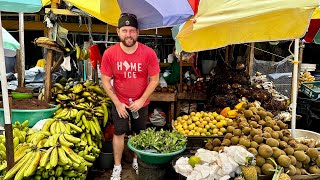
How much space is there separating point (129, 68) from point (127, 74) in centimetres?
9

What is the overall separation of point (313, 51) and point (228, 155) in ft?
26.6

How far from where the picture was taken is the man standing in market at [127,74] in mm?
3936

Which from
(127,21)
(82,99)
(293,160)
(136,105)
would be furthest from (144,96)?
(293,160)

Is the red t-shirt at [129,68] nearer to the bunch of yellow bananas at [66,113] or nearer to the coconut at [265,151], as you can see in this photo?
the bunch of yellow bananas at [66,113]

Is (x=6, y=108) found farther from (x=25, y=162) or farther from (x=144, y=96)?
(x=144, y=96)

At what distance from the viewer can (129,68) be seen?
13.1 feet

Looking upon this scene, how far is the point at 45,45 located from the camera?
4426mm

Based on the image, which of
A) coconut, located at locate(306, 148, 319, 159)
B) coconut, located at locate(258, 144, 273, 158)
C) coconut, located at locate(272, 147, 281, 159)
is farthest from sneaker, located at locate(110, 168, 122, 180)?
coconut, located at locate(306, 148, 319, 159)

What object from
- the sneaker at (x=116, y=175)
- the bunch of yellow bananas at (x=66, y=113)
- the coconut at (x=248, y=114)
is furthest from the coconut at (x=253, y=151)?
the bunch of yellow bananas at (x=66, y=113)

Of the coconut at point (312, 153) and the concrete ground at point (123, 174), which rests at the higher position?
the coconut at point (312, 153)

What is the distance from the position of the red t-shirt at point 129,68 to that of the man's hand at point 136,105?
122 millimetres

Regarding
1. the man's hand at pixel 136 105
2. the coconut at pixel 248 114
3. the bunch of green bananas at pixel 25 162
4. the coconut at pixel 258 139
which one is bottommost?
the bunch of green bananas at pixel 25 162

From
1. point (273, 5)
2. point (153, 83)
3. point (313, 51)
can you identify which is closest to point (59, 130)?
point (153, 83)

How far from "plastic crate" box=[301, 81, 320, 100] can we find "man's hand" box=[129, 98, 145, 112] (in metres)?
3.99
